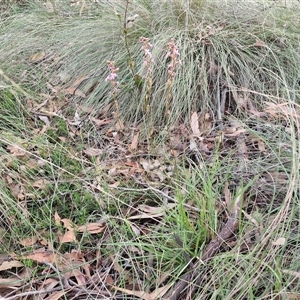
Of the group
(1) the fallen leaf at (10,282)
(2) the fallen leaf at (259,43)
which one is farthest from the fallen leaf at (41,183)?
(2) the fallen leaf at (259,43)

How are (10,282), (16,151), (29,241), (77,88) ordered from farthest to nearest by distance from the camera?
(77,88), (16,151), (29,241), (10,282)

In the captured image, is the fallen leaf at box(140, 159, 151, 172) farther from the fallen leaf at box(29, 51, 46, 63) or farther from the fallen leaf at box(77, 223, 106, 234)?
the fallen leaf at box(29, 51, 46, 63)

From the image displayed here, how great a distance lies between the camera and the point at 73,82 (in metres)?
2.51

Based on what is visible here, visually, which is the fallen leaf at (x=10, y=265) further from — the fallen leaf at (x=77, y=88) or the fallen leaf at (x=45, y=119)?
the fallen leaf at (x=77, y=88)

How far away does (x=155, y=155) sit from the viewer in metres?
1.94

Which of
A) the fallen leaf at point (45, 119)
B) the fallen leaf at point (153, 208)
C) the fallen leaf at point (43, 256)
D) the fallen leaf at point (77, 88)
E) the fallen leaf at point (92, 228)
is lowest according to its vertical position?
the fallen leaf at point (43, 256)

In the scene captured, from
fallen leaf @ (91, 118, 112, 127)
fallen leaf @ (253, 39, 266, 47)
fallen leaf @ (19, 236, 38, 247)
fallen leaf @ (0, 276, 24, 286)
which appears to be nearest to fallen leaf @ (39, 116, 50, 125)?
fallen leaf @ (91, 118, 112, 127)

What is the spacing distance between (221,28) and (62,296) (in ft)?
5.75

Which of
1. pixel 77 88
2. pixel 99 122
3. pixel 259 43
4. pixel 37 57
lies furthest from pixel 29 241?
pixel 259 43

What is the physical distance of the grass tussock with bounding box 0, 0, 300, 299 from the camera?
1436 millimetres

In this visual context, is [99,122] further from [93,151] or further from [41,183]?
[41,183]

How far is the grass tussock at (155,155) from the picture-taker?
1.44 meters

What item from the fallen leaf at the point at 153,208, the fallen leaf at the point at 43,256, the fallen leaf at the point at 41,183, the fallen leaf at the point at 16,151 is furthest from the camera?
the fallen leaf at the point at 16,151

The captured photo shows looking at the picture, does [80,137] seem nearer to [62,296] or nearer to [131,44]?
[131,44]
